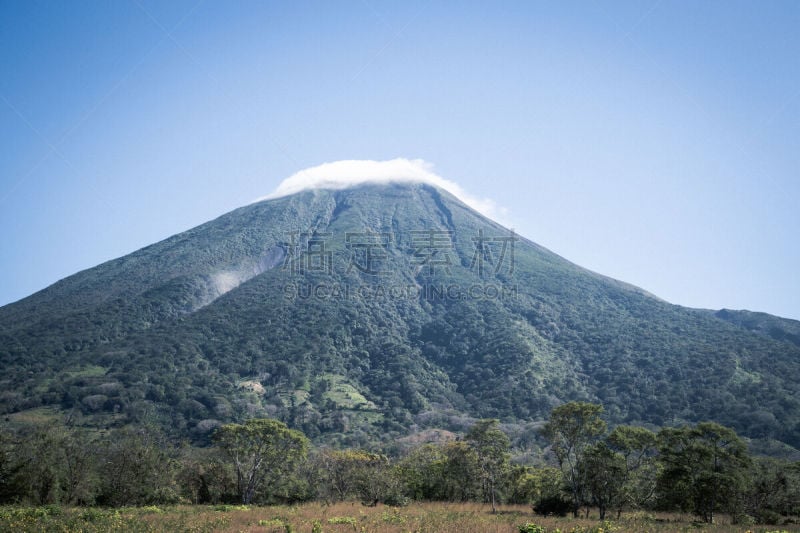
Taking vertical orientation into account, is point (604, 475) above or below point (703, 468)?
below

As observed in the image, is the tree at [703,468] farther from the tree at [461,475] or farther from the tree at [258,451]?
the tree at [258,451]

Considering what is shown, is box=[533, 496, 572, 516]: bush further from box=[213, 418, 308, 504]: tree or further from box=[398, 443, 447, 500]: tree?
box=[213, 418, 308, 504]: tree

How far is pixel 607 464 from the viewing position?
24.9 meters

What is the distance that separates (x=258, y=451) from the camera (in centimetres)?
3198

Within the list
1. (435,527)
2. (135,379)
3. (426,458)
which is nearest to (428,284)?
(135,379)

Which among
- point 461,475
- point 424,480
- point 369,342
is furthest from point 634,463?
point 369,342

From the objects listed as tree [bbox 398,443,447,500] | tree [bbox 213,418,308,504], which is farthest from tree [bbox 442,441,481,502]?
tree [bbox 213,418,308,504]

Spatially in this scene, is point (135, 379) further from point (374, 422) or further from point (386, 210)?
point (386, 210)

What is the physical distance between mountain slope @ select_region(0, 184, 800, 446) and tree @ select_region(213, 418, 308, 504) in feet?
161

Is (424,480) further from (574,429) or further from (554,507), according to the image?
(574,429)

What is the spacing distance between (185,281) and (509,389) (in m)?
96.3

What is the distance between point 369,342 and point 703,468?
102 m

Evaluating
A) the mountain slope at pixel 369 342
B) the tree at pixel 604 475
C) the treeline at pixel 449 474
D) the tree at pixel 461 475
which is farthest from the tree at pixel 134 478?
the mountain slope at pixel 369 342

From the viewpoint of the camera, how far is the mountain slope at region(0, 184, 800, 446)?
8931cm
